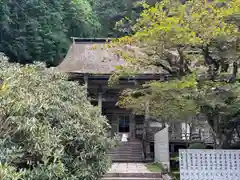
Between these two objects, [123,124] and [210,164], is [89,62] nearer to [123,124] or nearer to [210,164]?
[123,124]

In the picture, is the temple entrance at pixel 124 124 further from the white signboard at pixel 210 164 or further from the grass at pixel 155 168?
the white signboard at pixel 210 164

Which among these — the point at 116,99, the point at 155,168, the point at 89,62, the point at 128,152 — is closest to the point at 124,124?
the point at 116,99

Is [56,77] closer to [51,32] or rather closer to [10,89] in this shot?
[10,89]

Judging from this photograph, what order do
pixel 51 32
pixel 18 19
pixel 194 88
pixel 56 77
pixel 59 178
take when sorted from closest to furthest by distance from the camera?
pixel 59 178, pixel 194 88, pixel 56 77, pixel 18 19, pixel 51 32

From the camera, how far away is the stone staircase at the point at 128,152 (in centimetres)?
1157

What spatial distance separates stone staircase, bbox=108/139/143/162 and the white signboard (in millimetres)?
4959

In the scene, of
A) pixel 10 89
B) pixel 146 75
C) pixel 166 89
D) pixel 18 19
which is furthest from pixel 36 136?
pixel 18 19

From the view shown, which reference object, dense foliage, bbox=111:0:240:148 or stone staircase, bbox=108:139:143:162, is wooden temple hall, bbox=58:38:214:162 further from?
dense foliage, bbox=111:0:240:148

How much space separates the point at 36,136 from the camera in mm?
4379

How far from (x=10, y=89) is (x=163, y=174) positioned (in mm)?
5415

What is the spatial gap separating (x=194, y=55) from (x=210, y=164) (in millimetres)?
2914

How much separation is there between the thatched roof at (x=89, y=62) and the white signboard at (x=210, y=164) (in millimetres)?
5932

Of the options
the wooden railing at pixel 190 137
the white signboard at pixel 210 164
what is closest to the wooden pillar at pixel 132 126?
the wooden railing at pixel 190 137

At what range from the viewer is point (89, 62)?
13312mm
